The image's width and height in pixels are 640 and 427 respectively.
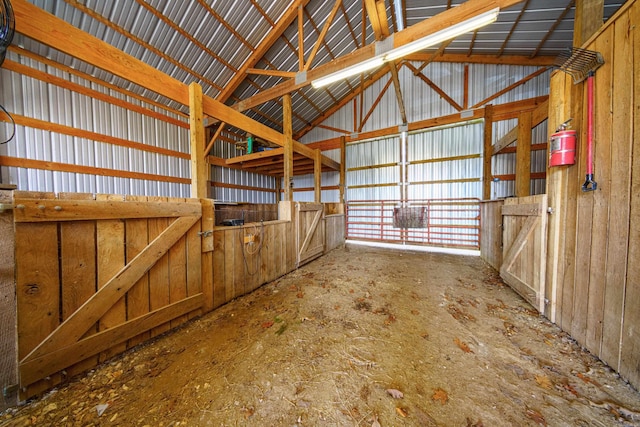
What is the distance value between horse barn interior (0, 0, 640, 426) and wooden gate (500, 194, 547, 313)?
3cm

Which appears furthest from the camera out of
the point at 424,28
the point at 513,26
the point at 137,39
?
the point at 513,26

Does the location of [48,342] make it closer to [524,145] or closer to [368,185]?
[524,145]

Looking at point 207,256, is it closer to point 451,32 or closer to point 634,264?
point 634,264

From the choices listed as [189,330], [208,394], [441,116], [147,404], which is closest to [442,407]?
[208,394]

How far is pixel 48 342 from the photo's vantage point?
1.51m

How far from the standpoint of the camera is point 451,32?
10.1 feet

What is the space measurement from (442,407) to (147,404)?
6.79 feet

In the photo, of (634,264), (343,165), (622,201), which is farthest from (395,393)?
(343,165)

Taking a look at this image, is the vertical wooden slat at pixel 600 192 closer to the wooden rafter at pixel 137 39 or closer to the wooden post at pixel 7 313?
the wooden post at pixel 7 313

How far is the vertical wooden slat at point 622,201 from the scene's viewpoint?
158 cm

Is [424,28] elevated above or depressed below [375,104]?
below

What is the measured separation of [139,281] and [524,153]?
6.34m

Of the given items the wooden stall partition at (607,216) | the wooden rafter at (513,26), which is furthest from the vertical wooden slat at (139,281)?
the wooden rafter at (513,26)

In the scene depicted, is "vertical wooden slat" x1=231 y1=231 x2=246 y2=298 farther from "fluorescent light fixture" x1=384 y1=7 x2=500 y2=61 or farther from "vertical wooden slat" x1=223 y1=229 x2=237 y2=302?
"fluorescent light fixture" x1=384 y1=7 x2=500 y2=61
